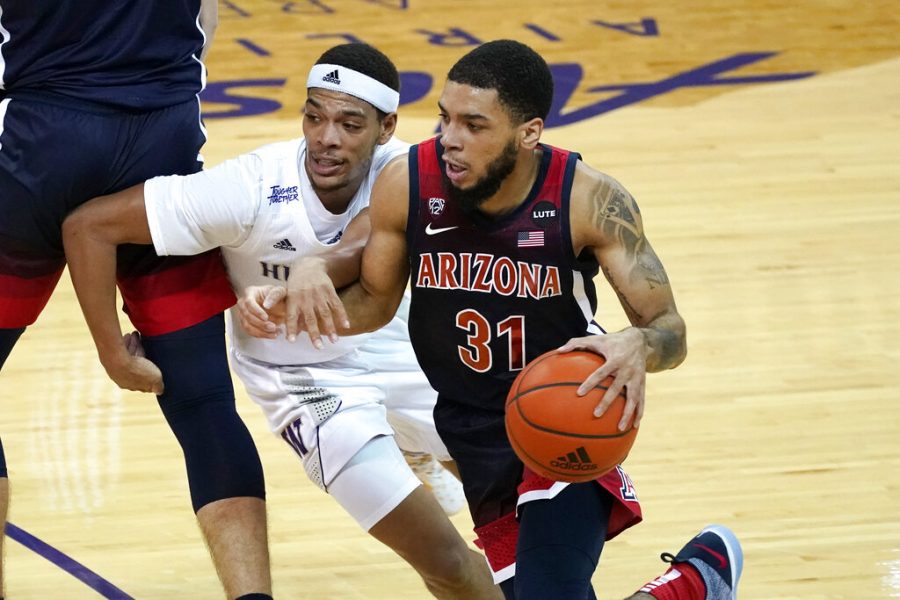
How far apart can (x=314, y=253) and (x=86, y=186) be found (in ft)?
2.20

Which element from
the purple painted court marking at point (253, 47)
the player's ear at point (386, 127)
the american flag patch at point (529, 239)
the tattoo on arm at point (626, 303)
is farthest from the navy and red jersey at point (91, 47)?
the purple painted court marking at point (253, 47)

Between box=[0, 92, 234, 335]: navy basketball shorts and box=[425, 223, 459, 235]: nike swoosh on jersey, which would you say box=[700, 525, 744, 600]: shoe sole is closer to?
box=[425, 223, 459, 235]: nike swoosh on jersey

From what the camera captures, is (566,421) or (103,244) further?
(103,244)

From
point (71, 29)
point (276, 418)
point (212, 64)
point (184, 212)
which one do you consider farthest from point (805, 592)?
point (212, 64)

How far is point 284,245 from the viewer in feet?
13.6

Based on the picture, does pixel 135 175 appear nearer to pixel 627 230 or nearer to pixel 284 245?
pixel 284 245

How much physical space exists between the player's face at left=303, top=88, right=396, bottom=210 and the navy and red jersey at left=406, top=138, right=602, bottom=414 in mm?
359

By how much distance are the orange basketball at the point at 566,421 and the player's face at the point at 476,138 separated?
525 millimetres

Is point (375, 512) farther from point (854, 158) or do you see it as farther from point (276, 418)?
point (854, 158)

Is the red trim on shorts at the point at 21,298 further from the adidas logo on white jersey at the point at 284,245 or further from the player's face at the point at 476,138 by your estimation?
the player's face at the point at 476,138

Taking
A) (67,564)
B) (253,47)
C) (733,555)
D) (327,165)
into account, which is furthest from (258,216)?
(253,47)

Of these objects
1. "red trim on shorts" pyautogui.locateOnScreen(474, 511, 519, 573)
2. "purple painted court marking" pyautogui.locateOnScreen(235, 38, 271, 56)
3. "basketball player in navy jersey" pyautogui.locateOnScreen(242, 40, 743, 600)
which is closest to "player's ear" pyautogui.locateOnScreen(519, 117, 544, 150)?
"basketball player in navy jersey" pyautogui.locateOnScreen(242, 40, 743, 600)

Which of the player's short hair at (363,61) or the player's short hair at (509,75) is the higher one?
the player's short hair at (509,75)

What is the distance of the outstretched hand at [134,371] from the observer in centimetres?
400
